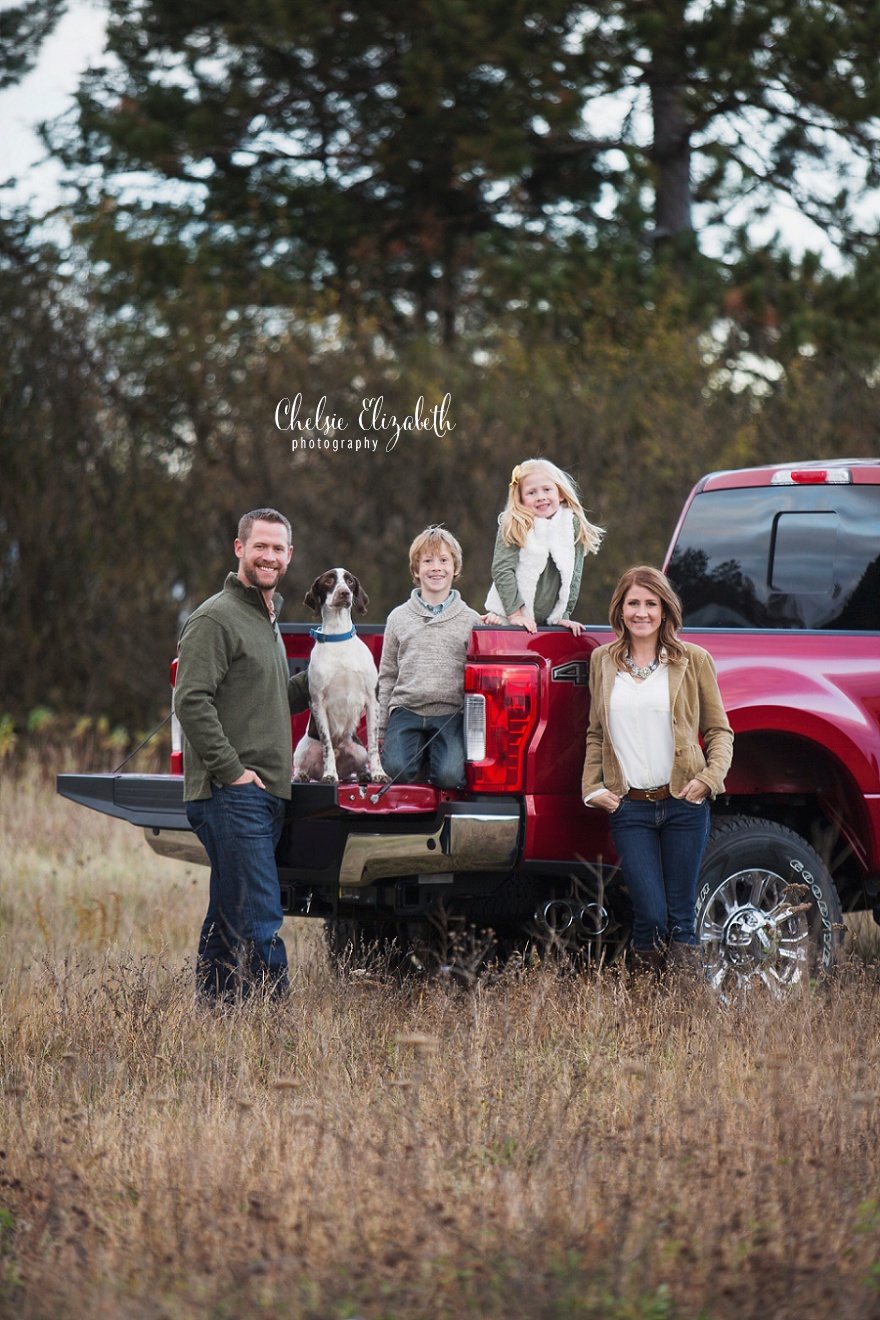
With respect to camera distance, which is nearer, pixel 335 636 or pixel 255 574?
pixel 255 574

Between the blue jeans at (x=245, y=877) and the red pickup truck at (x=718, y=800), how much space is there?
6.9 inches

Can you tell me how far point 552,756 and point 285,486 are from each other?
29.1 feet

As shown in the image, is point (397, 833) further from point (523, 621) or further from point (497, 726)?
point (523, 621)

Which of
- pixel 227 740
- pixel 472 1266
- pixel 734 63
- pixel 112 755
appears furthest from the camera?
pixel 734 63

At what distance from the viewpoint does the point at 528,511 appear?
19.1 feet

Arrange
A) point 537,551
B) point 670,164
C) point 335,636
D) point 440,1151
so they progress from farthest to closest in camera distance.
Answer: point 670,164
point 537,551
point 335,636
point 440,1151

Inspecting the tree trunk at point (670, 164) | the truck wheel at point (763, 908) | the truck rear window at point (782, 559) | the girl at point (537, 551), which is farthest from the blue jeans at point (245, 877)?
the tree trunk at point (670, 164)

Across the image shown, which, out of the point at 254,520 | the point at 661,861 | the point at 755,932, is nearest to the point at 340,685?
the point at 254,520

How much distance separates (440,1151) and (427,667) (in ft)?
6.73

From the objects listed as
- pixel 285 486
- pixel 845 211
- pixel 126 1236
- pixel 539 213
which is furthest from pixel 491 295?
pixel 126 1236

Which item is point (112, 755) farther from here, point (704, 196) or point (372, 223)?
point (704, 196)

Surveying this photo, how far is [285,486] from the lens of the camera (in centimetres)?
1359

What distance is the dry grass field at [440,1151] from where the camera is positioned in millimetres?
2977

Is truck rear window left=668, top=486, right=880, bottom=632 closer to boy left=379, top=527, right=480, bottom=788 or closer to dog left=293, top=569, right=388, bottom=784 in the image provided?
boy left=379, top=527, right=480, bottom=788
